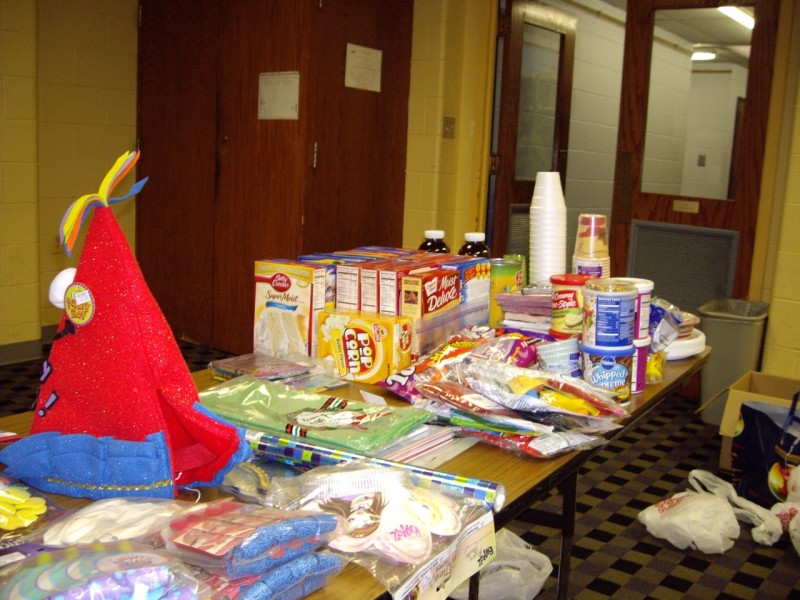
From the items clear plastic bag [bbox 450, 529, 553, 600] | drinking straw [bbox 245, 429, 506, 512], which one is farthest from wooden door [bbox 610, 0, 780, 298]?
drinking straw [bbox 245, 429, 506, 512]

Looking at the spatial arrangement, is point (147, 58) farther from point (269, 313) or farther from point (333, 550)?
point (333, 550)

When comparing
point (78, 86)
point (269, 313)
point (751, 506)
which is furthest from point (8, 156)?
point (751, 506)

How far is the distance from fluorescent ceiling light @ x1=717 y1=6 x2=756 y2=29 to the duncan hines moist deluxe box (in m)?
2.97

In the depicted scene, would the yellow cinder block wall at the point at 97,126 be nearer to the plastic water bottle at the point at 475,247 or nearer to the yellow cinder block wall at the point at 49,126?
the yellow cinder block wall at the point at 49,126

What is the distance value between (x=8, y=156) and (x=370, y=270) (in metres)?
2.79

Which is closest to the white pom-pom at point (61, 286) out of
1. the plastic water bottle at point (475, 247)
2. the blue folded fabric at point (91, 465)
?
the blue folded fabric at point (91, 465)

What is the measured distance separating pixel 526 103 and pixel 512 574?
3.19 meters

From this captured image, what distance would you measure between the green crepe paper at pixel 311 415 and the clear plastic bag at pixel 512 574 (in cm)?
81

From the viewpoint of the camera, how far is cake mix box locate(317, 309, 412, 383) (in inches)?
71.2

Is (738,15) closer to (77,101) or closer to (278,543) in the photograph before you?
(77,101)

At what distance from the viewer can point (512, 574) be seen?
2.23 meters

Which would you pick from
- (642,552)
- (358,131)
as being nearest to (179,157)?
(358,131)

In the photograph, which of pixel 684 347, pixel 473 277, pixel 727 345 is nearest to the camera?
pixel 473 277

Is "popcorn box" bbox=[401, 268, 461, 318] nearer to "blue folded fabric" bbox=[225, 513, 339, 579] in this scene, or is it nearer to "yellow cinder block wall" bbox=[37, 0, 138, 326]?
"blue folded fabric" bbox=[225, 513, 339, 579]
